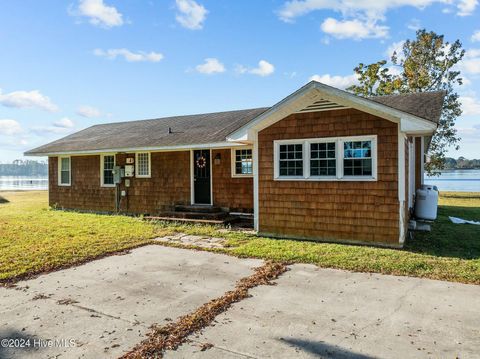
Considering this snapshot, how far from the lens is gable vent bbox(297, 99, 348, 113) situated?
7.81m

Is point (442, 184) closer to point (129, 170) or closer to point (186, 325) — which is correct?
point (129, 170)

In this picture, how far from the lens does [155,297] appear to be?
4629mm

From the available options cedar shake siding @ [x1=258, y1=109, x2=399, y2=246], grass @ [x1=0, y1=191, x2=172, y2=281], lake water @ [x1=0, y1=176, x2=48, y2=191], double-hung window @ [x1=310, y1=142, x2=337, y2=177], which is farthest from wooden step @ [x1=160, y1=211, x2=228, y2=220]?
lake water @ [x1=0, y1=176, x2=48, y2=191]

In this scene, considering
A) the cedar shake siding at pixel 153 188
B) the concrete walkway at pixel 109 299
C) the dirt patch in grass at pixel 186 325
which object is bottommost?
the concrete walkway at pixel 109 299

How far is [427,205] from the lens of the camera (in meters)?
10.8

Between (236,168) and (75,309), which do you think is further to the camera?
(236,168)

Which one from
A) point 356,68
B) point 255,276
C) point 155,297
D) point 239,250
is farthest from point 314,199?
point 356,68

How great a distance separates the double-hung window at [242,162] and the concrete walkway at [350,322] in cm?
607

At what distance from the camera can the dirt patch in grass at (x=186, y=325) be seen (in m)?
3.18

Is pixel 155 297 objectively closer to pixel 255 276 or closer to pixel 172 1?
pixel 255 276

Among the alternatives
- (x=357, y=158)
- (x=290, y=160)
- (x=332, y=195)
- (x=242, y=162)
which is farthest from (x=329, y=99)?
(x=242, y=162)

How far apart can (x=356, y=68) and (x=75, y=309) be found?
94.3 ft

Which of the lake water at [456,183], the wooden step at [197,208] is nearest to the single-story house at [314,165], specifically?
the wooden step at [197,208]

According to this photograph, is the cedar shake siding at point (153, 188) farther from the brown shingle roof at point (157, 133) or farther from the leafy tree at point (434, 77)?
the leafy tree at point (434, 77)
